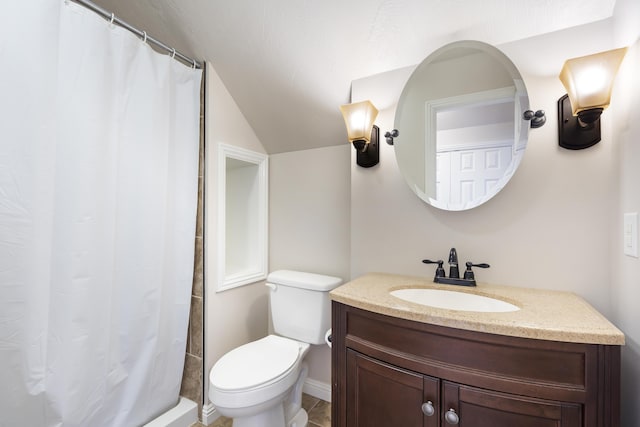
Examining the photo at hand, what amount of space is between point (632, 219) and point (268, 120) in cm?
179

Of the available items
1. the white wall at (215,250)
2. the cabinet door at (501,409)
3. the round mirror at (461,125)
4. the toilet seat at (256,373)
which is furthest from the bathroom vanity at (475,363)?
the white wall at (215,250)

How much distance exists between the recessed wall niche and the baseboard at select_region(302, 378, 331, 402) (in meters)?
0.80

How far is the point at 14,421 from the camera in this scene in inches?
40.1

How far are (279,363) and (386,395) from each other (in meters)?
0.66

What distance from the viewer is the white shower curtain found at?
39.6 inches

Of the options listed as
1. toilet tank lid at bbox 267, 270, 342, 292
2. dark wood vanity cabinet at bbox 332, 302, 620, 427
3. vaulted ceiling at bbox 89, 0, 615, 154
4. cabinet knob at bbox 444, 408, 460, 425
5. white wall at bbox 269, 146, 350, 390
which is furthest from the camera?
white wall at bbox 269, 146, 350, 390

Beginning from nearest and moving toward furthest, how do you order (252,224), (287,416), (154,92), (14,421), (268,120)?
(14,421) < (154,92) < (287,416) < (268,120) < (252,224)

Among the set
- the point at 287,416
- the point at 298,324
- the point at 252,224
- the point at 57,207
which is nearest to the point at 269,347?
the point at 298,324

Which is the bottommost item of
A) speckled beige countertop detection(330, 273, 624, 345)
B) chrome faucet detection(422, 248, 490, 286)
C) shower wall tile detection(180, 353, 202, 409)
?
shower wall tile detection(180, 353, 202, 409)

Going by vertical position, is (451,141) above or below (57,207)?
above

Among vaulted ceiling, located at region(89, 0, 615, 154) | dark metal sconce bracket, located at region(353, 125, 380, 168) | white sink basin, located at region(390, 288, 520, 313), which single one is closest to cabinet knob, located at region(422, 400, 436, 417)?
white sink basin, located at region(390, 288, 520, 313)

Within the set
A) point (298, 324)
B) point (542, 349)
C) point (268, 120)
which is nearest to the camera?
point (542, 349)

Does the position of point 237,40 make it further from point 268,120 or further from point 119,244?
point 119,244

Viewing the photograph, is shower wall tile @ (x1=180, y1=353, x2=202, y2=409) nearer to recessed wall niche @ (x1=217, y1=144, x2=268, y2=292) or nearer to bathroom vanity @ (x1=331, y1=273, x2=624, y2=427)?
recessed wall niche @ (x1=217, y1=144, x2=268, y2=292)
